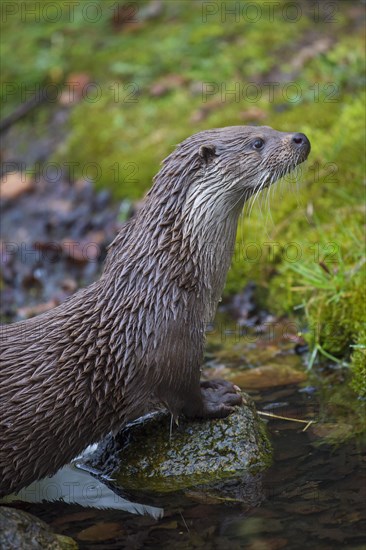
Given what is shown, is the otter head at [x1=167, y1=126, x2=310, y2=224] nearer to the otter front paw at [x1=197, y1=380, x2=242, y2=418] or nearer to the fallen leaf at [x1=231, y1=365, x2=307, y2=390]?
the otter front paw at [x1=197, y1=380, x2=242, y2=418]

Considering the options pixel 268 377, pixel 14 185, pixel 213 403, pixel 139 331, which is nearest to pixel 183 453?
pixel 213 403

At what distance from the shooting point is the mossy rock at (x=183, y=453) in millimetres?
3889

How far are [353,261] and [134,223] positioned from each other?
1.70 m

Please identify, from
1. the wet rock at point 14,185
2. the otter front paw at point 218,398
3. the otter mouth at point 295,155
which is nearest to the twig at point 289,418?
the otter front paw at point 218,398

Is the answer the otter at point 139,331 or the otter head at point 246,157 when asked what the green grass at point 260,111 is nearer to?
the otter head at point 246,157

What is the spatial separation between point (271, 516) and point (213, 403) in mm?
767

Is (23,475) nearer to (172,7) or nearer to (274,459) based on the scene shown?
(274,459)

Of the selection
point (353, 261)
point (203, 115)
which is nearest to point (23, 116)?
point (203, 115)

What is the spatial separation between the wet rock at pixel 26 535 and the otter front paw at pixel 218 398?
0.95 meters

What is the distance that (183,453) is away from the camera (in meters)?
3.98

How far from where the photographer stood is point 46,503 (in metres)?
3.86

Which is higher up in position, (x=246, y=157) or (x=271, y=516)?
(x=246, y=157)

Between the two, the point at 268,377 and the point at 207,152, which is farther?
the point at 268,377

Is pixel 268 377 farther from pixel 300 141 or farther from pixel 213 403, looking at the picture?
pixel 300 141
